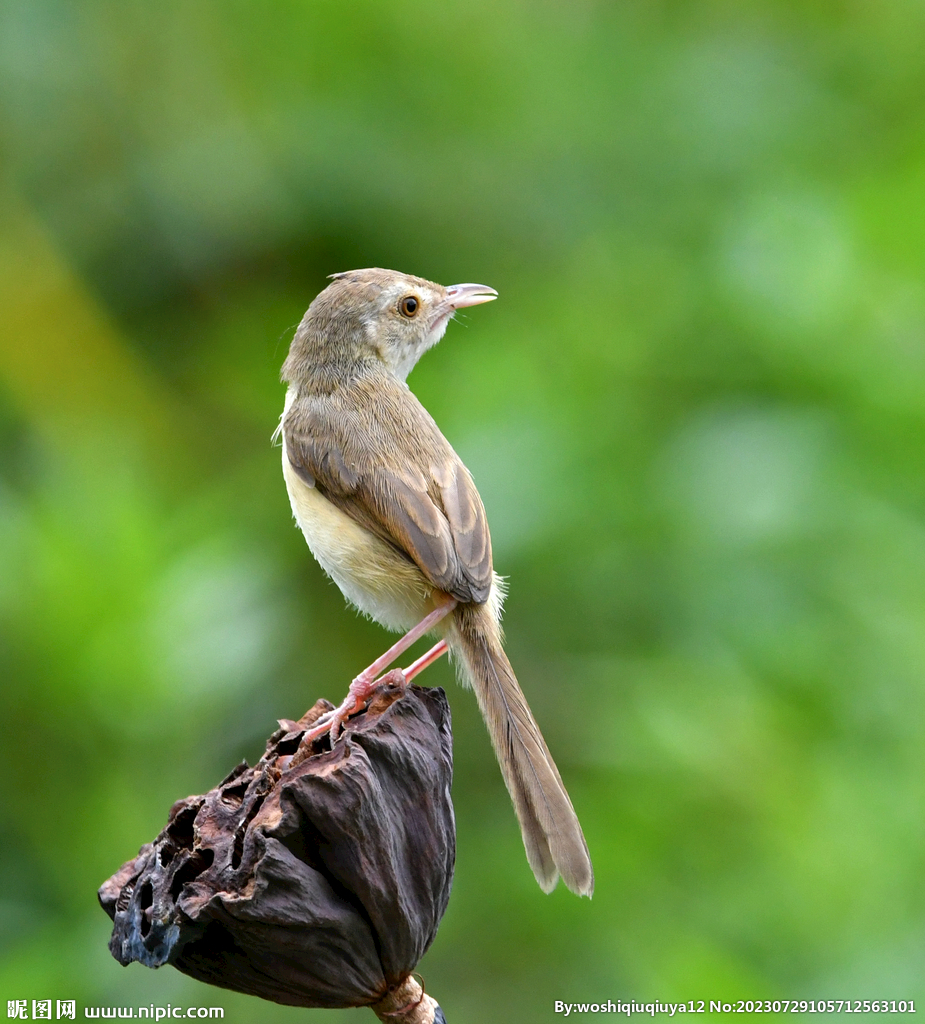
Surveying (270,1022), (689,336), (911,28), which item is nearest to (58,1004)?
(270,1022)

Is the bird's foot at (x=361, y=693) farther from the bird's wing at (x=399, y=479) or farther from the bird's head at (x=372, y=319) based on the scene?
the bird's head at (x=372, y=319)

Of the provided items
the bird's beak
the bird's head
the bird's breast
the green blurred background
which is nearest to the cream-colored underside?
the bird's breast

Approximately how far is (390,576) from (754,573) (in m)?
1.87

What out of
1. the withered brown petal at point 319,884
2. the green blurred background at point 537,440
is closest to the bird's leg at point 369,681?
the withered brown petal at point 319,884

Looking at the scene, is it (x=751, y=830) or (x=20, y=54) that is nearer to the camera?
(x=751, y=830)

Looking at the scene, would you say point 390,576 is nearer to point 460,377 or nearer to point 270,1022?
point 270,1022

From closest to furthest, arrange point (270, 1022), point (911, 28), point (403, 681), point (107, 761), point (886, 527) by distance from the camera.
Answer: point (403, 681), point (107, 761), point (270, 1022), point (886, 527), point (911, 28)

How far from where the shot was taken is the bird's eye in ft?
12.5

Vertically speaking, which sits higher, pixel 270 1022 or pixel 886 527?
pixel 886 527

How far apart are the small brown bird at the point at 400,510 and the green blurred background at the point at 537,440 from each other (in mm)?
707

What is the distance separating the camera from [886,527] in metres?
4.48

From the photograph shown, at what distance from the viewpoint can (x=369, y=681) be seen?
8.74 feet

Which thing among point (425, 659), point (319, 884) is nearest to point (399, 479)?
point (425, 659)

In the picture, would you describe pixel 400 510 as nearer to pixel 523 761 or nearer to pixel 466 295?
pixel 523 761
